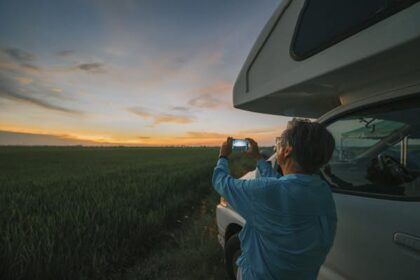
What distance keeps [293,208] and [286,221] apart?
0.07 meters

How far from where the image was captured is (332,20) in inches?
73.6

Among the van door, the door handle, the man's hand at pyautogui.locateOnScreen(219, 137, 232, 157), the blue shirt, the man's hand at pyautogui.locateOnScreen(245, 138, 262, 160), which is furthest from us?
the man's hand at pyautogui.locateOnScreen(245, 138, 262, 160)

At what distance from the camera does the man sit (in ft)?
4.29

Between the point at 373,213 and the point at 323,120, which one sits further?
the point at 323,120

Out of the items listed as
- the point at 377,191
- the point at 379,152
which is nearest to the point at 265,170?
the point at 377,191

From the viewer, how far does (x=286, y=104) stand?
2.55m

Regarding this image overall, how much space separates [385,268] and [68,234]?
4112mm

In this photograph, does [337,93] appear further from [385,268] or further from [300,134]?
[385,268]

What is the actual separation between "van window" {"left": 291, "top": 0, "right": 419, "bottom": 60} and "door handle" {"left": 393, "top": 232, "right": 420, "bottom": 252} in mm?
1091

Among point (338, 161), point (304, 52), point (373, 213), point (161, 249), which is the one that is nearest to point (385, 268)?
point (373, 213)

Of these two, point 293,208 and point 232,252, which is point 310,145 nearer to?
point 293,208

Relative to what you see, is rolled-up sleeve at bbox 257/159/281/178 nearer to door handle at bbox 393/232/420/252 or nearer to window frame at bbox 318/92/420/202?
window frame at bbox 318/92/420/202

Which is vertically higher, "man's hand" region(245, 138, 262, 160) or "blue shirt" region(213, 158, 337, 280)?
"man's hand" region(245, 138, 262, 160)

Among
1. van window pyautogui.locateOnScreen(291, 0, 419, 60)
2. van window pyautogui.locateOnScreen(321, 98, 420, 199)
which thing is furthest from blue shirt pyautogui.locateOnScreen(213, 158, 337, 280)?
van window pyautogui.locateOnScreen(291, 0, 419, 60)
